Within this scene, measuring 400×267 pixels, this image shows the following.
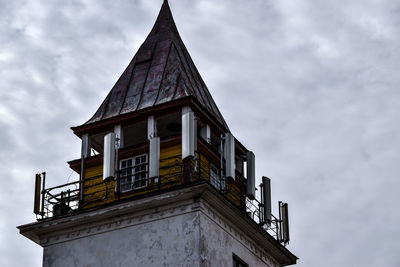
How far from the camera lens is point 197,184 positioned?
119 feet

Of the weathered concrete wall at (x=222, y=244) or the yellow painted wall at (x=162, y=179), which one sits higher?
the yellow painted wall at (x=162, y=179)

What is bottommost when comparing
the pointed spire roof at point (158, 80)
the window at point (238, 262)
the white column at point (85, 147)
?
the window at point (238, 262)

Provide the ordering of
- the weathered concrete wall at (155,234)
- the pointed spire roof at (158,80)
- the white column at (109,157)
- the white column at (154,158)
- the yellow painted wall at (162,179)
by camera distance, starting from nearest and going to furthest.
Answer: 1. the weathered concrete wall at (155,234)
2. the white column at (154,158)
3. the yellow painted wall at (162,179)
4. the white column at (109,157)
5. the pointed spire roof at (158,80)

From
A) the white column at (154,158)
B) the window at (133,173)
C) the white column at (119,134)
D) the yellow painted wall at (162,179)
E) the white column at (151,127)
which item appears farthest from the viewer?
the white column at (119,134)

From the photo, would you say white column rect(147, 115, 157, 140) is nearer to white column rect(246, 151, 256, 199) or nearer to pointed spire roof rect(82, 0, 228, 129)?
pointed spire roof rect(82, 0, 228, 129)

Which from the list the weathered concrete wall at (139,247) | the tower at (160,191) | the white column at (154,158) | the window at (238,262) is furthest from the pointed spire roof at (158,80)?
the window at (238,262)

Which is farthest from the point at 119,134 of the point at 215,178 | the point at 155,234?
the point at 155,234

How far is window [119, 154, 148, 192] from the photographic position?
128 feet

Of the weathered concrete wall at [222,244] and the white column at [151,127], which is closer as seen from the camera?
the weathered concrete wall at [222,244]

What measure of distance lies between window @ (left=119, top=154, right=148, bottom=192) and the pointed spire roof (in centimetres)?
216

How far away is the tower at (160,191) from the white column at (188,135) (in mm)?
37

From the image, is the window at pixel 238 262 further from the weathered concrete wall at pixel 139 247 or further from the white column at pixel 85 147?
the white column at pixel 85 147

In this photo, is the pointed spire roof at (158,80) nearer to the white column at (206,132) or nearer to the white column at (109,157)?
the white column at (206,132)

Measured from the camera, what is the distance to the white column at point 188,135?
A: 1454 inches
